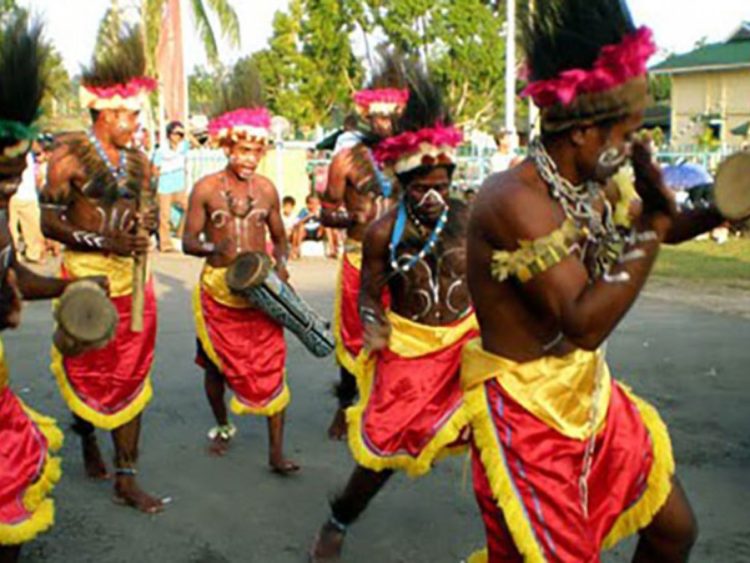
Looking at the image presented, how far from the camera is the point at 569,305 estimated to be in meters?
2.90

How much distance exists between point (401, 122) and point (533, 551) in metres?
2.42

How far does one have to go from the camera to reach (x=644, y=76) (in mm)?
3021

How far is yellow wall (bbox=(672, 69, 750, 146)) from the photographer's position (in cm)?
3897

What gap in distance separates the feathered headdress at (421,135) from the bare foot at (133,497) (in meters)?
2.11

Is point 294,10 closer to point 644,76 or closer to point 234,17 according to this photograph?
point 234,17

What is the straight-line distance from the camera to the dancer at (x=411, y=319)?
4.61m

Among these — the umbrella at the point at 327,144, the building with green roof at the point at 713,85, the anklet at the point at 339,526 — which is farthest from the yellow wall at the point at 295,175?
the building with green roof at the point at 713,85

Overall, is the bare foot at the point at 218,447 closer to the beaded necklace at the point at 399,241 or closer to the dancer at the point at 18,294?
the beaded necklace at the point at 399,241

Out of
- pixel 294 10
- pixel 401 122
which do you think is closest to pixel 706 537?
pixel 401 122

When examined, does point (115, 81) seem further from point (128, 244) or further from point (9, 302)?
point (9, 302)

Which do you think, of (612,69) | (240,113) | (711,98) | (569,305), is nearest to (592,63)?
(612,69)

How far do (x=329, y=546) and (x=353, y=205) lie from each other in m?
2.88

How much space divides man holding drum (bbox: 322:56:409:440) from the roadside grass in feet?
21.3

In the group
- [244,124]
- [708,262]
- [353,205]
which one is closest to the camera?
[244,124]
